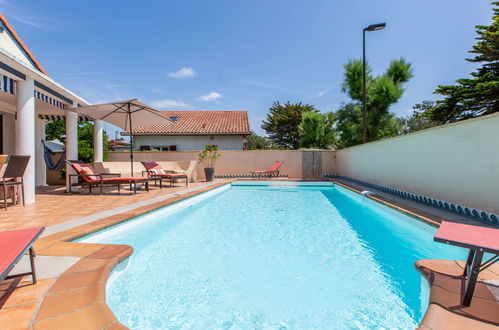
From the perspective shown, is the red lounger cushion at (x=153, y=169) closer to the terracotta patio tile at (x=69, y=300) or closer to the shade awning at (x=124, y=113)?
the shade awning at (x=124, y=113)

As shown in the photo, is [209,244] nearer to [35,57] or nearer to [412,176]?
[412,176]

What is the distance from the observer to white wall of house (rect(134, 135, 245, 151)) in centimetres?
1838

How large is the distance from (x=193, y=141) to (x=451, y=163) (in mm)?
15845

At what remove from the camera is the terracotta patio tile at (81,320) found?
1.32m

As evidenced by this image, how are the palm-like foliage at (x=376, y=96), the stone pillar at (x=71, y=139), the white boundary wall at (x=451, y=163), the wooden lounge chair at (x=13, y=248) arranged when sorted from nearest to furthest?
the wooden lounge chair at (x=13, y=248)
the white boundary wall at (x=451, y=163)
the stone pillar at (x=71, y=139)
the palm-like foliage at (x=376, y=96)

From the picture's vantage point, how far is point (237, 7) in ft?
34.7

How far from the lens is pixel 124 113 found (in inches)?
311

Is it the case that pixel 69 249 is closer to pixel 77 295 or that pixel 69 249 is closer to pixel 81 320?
pixel 77 295

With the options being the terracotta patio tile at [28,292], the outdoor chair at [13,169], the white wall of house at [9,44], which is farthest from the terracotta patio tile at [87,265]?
the white wall of house at [9,44]

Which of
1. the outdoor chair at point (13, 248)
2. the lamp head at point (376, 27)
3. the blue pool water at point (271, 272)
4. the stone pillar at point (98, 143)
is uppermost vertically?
the lamp head at point (376, 27)

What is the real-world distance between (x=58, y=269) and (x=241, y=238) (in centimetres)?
245

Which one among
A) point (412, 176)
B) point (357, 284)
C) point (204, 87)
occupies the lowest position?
point (357, 284)

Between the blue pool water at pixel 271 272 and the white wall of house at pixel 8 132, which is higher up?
the white wall of house at pixel 8 132

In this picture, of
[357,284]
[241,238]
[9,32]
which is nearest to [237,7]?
[9,32]
